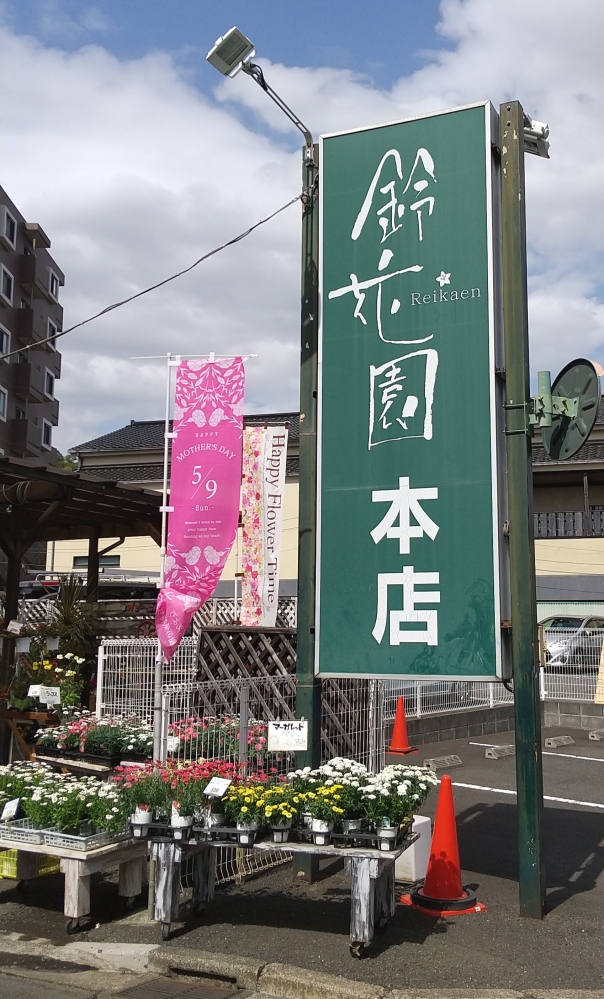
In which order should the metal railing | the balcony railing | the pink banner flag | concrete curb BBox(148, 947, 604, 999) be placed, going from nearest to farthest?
concrete curb BBox(148, 947, 604, 999), the pink banner flag, the metal railing, the balcony railing

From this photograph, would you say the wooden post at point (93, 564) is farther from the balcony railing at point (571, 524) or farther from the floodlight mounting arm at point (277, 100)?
the balcony railing at point (571, 524)

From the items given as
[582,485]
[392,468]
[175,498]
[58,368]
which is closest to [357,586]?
[392,468]

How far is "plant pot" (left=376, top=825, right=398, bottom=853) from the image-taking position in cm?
586

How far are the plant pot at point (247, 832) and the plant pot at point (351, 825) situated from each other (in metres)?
0.62

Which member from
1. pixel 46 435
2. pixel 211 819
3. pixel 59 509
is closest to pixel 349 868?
pixel 211 819

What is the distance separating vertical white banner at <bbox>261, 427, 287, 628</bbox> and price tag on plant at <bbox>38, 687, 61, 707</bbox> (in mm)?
2548

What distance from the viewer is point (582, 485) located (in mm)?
30656

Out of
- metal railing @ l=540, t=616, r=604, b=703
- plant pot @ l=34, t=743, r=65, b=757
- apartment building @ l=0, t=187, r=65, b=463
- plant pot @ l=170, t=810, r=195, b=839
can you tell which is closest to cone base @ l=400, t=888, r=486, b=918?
plant pot @ l=170, t=810, r=195, b=839

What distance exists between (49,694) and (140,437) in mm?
27479

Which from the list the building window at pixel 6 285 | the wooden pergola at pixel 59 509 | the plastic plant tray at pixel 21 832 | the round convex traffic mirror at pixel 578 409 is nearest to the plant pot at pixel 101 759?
the plastic plant tray at pixel 21 832

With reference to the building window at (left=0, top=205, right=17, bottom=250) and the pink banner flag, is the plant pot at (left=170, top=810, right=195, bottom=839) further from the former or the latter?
the building window at (left=0, top=205, right=17, bottom=250)

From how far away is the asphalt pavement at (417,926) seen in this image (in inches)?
220

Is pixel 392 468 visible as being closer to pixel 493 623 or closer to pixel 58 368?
pixel 493 623

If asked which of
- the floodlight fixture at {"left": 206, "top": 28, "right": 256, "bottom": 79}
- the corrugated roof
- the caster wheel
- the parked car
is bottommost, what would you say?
the caster wheel
